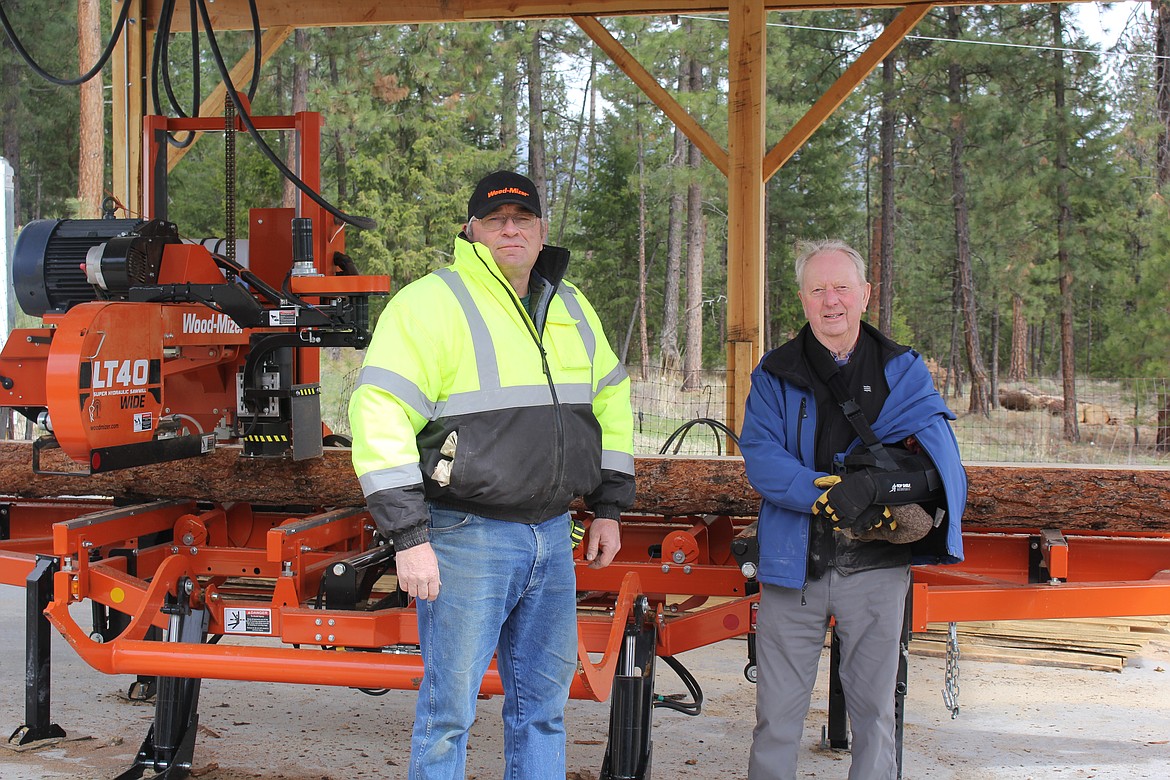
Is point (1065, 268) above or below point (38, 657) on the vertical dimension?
above

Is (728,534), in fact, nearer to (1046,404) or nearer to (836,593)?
(836,593)

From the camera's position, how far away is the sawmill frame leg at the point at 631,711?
3.88m

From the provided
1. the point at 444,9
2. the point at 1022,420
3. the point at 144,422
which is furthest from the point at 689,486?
the point at 1022,420

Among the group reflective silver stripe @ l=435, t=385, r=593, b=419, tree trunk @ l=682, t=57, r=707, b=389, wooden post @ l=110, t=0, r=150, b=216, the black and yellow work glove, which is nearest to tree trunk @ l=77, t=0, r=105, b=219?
wooden post @ l=110, t=0, r=150, b=216

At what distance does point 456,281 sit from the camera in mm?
3006

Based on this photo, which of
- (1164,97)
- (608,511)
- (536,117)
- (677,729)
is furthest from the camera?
(536,117)

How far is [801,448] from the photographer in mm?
3426

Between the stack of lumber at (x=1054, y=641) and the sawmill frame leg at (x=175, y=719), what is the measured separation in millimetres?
3973

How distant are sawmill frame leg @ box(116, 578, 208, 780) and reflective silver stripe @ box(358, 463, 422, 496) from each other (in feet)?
5.60

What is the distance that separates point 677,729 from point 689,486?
1221 millimetres

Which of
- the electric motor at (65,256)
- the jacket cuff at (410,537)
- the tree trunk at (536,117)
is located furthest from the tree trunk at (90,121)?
the jacket cuff at (410,537)

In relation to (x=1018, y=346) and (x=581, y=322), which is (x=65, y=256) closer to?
(x=581, y=322)

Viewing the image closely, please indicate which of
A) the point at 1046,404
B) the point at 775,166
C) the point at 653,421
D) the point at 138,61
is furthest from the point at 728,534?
the point at 1046,404

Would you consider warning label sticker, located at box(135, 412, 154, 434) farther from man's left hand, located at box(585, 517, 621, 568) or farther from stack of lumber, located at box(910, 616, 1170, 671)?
stack of lumber, located at box(910, 616, 1170, 671)
